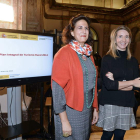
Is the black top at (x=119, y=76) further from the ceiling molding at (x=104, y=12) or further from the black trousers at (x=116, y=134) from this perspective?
the ceiling molding at (x=104, y=12)

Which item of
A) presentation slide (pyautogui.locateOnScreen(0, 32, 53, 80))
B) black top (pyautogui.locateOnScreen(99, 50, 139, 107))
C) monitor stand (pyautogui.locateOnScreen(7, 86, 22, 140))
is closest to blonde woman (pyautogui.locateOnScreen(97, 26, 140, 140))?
black top (pyautogui.locateOnScreen(99, 50, 139, 107))

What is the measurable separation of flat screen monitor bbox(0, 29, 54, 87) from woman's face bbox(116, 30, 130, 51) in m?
0.80

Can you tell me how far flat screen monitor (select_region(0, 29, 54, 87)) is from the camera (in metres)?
1.63

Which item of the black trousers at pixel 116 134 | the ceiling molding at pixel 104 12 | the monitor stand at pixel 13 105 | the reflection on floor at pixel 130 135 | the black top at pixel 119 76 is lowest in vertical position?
the reflection on floor at pixel 130 135

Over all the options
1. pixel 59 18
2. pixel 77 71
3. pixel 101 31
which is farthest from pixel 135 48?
pixel 77 71

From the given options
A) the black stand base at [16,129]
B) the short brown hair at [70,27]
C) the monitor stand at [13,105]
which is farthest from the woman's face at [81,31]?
the black stand base at [16,129]

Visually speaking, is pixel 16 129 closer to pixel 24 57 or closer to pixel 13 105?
pixel 13 105

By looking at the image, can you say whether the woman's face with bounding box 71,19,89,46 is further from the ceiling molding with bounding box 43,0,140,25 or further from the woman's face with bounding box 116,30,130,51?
the ceiling molding with bounding box 43,0,140,25

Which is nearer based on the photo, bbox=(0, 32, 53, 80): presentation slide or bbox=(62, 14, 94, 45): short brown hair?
bbox=(62, 14, 94, 45): short brown hair

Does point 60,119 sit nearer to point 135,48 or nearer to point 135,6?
point 135,6

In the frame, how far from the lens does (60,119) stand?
4.63ft

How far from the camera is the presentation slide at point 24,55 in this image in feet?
5.34

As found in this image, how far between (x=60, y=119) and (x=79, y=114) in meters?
0.18

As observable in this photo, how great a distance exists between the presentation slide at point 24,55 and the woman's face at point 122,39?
0.81 m
